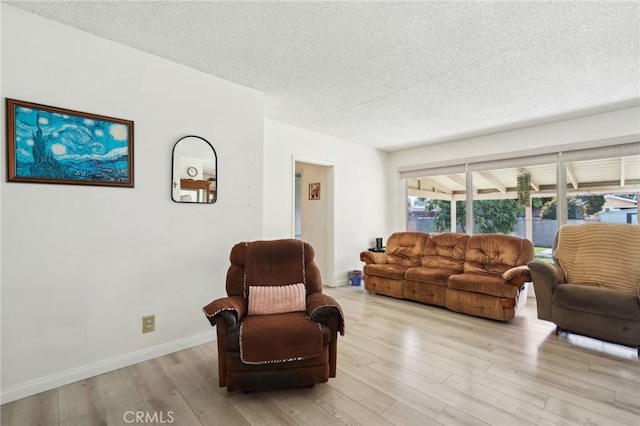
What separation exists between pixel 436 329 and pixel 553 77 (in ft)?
8.71

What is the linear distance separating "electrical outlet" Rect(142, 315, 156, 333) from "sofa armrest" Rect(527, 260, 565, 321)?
3596mm

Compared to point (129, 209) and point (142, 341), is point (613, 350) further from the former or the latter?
point (129, 209)

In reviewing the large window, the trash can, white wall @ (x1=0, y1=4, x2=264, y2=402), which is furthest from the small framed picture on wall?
white wall @ (x1=0, y1=4, x2=264, y2=402)

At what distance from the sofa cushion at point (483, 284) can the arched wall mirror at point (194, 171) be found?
9.56 ft

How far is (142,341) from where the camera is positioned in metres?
2.43

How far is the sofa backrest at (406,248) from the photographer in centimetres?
457

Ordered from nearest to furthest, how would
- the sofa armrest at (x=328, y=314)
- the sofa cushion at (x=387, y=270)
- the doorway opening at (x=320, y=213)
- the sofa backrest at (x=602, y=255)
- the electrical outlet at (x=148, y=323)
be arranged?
the sofa armrest at (x=328, y=314) → the electrical outlet at (x=148, y=323) → the sofa backrest at (x=602, y=255) → the sofa cushion at (x=387, y=270) → the doorway opening at (x=320, y=213)

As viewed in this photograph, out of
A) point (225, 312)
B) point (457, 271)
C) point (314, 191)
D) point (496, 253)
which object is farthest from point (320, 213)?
point (225, 312)

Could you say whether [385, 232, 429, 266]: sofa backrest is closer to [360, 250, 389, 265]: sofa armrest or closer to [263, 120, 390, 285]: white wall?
[360, 250, 389, 265]: sofa armrest

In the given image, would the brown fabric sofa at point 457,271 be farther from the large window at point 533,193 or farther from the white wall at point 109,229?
the white wall at point 109,229

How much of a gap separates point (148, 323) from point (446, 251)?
372 cm

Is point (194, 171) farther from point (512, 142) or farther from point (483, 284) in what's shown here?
point (512, 142)

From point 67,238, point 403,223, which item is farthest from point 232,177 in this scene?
point 403,223

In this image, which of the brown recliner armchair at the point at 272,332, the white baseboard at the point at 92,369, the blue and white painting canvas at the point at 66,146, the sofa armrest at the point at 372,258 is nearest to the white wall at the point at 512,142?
the sofa armrest at the point at 372,258
